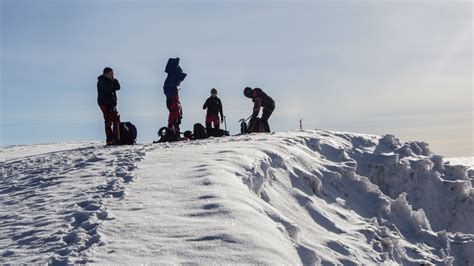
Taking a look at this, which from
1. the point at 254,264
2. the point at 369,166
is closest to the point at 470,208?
the point at 369,166

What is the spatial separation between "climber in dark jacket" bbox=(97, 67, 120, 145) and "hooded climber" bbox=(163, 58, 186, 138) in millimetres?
1701

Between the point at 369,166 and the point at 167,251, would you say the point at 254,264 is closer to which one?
the point at 167,251

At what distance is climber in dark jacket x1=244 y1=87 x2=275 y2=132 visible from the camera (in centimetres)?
1722

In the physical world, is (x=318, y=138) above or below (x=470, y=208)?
above

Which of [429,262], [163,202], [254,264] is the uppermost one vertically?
[163,202]

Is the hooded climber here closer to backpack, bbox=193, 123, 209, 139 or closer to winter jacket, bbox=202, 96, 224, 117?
backpack, bbox=193, 123, 209, 139

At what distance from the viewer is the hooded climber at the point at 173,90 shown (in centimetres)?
1531

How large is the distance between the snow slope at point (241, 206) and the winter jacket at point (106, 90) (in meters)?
2.66

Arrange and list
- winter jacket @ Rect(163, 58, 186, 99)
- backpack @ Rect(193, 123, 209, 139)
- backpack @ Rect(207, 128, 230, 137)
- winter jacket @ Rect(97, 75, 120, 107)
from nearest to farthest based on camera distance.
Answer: winter jacket @ Rect(97, 75, 120, 107)
winter jacket @ Rect(163, 58, 186, 99)
backpack @ Rect(193, 123, 209, 139)
backpack @ Rect(207, 128, 230, 137)

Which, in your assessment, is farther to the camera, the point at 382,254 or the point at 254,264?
the point at 382,254

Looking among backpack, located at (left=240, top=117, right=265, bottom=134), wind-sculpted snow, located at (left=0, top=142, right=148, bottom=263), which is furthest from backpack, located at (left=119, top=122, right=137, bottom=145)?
backpack, located at (left=240, top=117, right=265, bottom=134)

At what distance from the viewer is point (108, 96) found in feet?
46.1

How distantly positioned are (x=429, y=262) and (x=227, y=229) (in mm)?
5446

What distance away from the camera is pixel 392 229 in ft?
35.0
